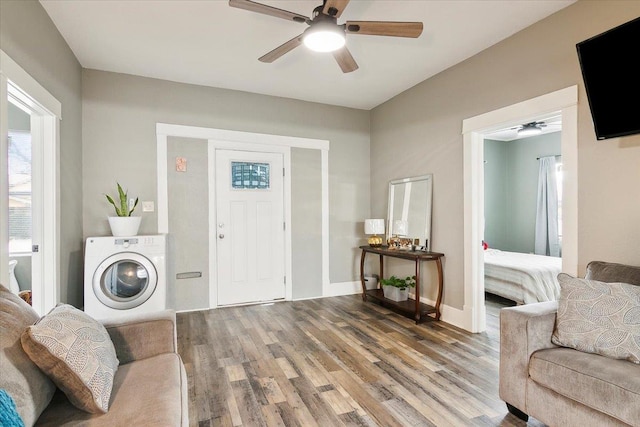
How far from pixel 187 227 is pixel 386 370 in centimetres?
264

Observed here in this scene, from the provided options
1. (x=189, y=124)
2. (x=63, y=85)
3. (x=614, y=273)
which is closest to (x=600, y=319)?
(x=614, y=273)

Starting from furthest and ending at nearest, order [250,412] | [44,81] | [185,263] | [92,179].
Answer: [185,263] → [92,179] → [44,81] → [250,412]

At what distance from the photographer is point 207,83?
155 inches

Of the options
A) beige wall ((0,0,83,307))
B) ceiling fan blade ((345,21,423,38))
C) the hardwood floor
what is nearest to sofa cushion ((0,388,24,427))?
the hardwood floor

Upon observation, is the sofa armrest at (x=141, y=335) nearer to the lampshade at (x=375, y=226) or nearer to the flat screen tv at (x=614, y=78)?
the flat screen tv at (x=614, y=78)

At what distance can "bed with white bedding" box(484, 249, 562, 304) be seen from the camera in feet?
12.3

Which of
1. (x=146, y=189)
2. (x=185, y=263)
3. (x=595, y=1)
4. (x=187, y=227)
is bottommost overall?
(x=185, y=263)

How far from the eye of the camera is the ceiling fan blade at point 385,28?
84.4 inches

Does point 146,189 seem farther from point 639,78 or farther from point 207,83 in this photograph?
point 639,78

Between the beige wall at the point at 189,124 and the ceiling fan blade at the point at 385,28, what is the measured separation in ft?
7.42

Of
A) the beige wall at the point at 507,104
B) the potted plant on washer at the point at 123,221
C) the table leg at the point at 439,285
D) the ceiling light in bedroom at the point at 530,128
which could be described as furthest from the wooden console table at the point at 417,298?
the ceiling light in bedroom at the point at 530,128

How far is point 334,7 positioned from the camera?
2008mm

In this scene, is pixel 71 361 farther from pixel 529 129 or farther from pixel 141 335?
pixel 529 129

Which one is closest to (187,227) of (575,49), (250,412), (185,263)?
(185,263)
